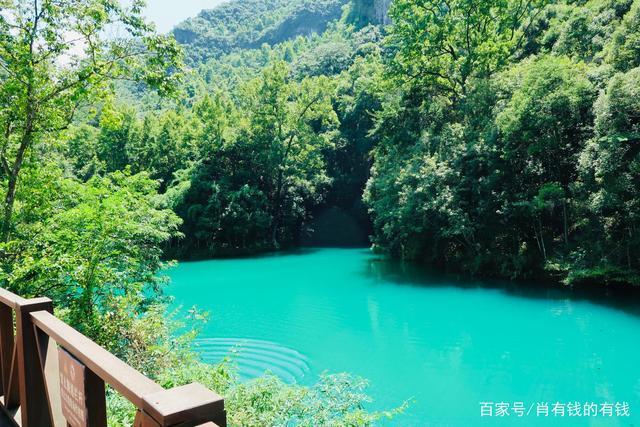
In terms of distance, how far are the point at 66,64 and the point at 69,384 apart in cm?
611

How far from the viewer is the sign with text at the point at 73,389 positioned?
1777 millimetres

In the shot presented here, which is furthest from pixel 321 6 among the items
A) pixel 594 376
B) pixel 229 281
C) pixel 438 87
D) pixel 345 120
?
pixel 594 376

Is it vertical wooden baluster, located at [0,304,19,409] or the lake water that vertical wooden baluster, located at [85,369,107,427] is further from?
the lake water

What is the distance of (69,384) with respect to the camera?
6.24 feet

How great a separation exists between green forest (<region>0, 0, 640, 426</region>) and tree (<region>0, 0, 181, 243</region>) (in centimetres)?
3

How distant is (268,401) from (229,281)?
1542 cm

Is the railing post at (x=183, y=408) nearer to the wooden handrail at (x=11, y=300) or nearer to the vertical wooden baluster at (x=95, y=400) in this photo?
the vertical wooden baluster at (x=95, y=400)

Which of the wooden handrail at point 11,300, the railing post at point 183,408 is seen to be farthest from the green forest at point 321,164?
the railing post at point 183,408

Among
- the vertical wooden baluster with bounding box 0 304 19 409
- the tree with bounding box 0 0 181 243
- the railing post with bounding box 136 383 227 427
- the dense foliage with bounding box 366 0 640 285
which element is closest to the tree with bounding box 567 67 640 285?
the dense foliage with bounding box 366 0 640 285

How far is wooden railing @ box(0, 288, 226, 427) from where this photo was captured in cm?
120

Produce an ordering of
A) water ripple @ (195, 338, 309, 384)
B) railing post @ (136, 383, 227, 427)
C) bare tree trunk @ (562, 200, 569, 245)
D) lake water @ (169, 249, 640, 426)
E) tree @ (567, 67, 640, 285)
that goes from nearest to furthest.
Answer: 1. railing post @ (136, 383, 227, 427)
2. lake water @ (169, 249, 640, 426)
3. water ripple @ (195, 338, 309, 384)
4. tree @ (567, 67, 640, 285)
5. bare tree trunk @ (562, 200, 569, 245)

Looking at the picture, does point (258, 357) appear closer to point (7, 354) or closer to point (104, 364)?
point (7, 354)

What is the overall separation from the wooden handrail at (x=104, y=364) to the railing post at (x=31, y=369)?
0.18 metres

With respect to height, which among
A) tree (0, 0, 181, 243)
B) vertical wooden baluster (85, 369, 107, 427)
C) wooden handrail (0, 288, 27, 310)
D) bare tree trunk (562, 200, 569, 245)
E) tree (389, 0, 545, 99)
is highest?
tree (389, 0, 545, 99)
